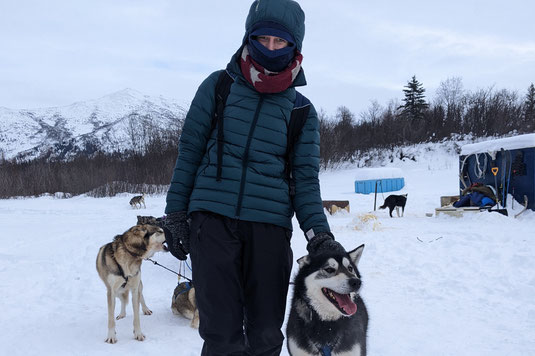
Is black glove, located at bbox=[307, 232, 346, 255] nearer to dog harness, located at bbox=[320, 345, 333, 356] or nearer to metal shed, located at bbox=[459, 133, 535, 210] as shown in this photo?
dog harness, located at bbox=[320, 345, 333, 356]

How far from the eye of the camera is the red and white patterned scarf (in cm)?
183

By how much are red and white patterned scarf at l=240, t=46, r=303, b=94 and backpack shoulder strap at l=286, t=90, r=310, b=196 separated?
141mm

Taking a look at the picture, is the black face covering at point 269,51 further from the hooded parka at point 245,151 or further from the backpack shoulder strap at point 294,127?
the backpack shoulder strap at point 294,127

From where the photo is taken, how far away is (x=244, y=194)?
180 centimetres

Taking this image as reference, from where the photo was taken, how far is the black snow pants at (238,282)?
175 cm

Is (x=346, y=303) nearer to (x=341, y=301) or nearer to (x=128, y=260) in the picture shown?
(x=341, y=301)

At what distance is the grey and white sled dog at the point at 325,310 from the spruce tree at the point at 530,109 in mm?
28867

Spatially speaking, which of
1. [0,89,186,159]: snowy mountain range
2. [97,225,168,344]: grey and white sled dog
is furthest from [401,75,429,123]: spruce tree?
[0,89,186,159]: snowy mountain range

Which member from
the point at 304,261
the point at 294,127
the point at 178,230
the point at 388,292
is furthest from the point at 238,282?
the point at 388,292

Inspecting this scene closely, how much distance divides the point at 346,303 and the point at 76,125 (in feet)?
408

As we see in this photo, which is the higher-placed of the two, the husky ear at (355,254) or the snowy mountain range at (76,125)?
the snowy mountain range at (76,125)

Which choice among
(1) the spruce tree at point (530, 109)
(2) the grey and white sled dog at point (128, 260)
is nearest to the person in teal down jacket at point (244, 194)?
(2) the grey and white sled dog at point (128, 260)

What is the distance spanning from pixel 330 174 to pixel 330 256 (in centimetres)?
2601

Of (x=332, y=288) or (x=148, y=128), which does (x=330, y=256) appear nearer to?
(x=332, y=288)
